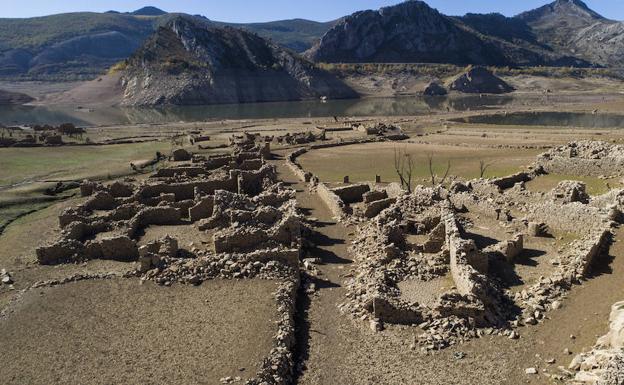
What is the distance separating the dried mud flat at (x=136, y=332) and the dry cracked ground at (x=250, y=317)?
65 mm

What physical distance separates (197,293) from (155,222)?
1352cm

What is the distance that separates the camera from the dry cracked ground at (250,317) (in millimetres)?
17500

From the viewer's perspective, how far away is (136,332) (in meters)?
20.1

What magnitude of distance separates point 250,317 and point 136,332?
4.37m

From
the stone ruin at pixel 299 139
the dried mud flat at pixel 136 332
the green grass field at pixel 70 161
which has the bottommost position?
the green grass field at pixel 70 161

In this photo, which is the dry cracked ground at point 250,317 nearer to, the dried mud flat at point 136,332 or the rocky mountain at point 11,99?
the dried mud flat at point 136,332

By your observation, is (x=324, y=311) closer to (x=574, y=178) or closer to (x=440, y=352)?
(x=440, y=352)

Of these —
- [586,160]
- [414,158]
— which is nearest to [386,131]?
[414,158]

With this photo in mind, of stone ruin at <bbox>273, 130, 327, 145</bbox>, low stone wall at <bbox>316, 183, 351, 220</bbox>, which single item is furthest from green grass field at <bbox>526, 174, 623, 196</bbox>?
stone ruin at <bbox>273, 130, 327, 145</bbox>

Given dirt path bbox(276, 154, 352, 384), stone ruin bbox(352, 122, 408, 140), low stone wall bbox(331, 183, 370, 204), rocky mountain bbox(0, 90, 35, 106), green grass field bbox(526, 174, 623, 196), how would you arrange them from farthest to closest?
rocky mountain bbox(0, 90, 35, 106) → stone ruin bbox(352, 122, 408, 140) → low stone wall bbox(331, 183, 370, 204) → green grass field bbox(526, 174, 623, 196) → dirt path bbox(276, 154, 352, 384)

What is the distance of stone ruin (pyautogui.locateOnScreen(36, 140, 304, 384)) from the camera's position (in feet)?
78.6

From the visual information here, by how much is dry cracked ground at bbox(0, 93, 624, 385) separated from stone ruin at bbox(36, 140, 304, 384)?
0.36 ft

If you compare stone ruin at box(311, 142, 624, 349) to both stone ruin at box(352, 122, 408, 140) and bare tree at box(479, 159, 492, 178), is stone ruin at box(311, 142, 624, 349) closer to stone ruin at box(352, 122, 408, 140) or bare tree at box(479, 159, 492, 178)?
bare tree at box(479, 159, 492, 178)

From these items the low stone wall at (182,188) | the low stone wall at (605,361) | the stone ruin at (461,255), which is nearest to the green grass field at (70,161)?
the low stone wall at (182,188)
